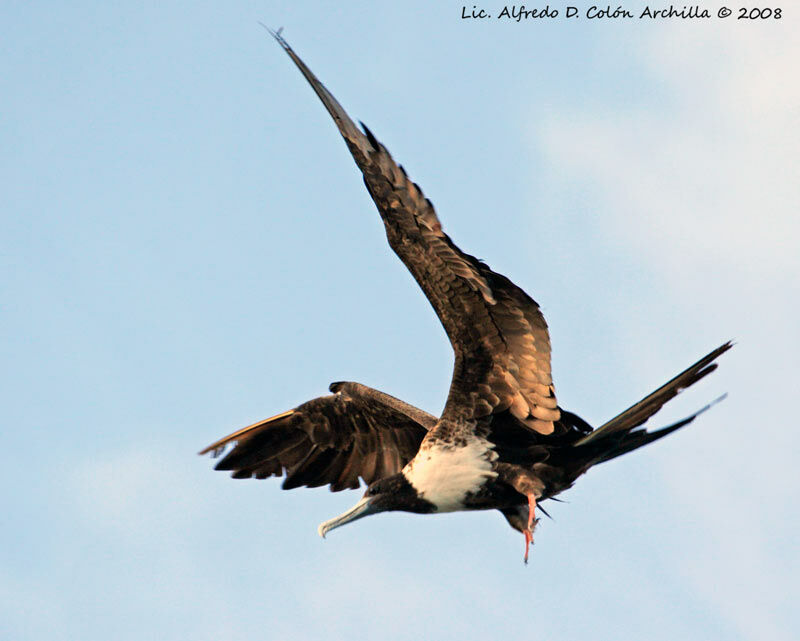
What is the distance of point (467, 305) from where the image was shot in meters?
7.65

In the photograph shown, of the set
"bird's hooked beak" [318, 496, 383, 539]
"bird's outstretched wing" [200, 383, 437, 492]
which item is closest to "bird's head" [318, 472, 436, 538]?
"bird's hooked beak" [318, 496, 383, 539]

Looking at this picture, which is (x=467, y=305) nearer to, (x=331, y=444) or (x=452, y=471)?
(x=452, y=471)

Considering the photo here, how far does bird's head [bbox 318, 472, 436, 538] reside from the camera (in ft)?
27.2

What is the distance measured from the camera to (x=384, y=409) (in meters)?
9.32

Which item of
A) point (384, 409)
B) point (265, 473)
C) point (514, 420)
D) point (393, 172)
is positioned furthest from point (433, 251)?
point (265, 473)

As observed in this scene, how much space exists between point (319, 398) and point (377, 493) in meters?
1.31

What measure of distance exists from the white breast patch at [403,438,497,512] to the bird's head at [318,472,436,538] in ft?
0.21

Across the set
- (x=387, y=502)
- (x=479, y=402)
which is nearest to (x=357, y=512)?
(x=387, y=502)

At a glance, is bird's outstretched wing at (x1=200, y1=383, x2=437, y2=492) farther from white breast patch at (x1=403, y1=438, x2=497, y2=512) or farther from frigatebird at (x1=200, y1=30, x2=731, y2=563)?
white breast patch at (x1=403, y1=438, x2=497, y2=512)

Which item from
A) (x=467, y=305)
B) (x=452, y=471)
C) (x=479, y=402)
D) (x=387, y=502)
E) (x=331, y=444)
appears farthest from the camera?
(x=331, y=444)

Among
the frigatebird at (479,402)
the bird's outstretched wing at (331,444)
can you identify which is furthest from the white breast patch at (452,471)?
the bird's outstretched wing at (331,444)

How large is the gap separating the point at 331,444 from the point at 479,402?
1.88 meters

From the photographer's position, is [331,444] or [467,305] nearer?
[467,305]

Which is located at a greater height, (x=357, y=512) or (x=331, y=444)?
(x=331, y=444)
